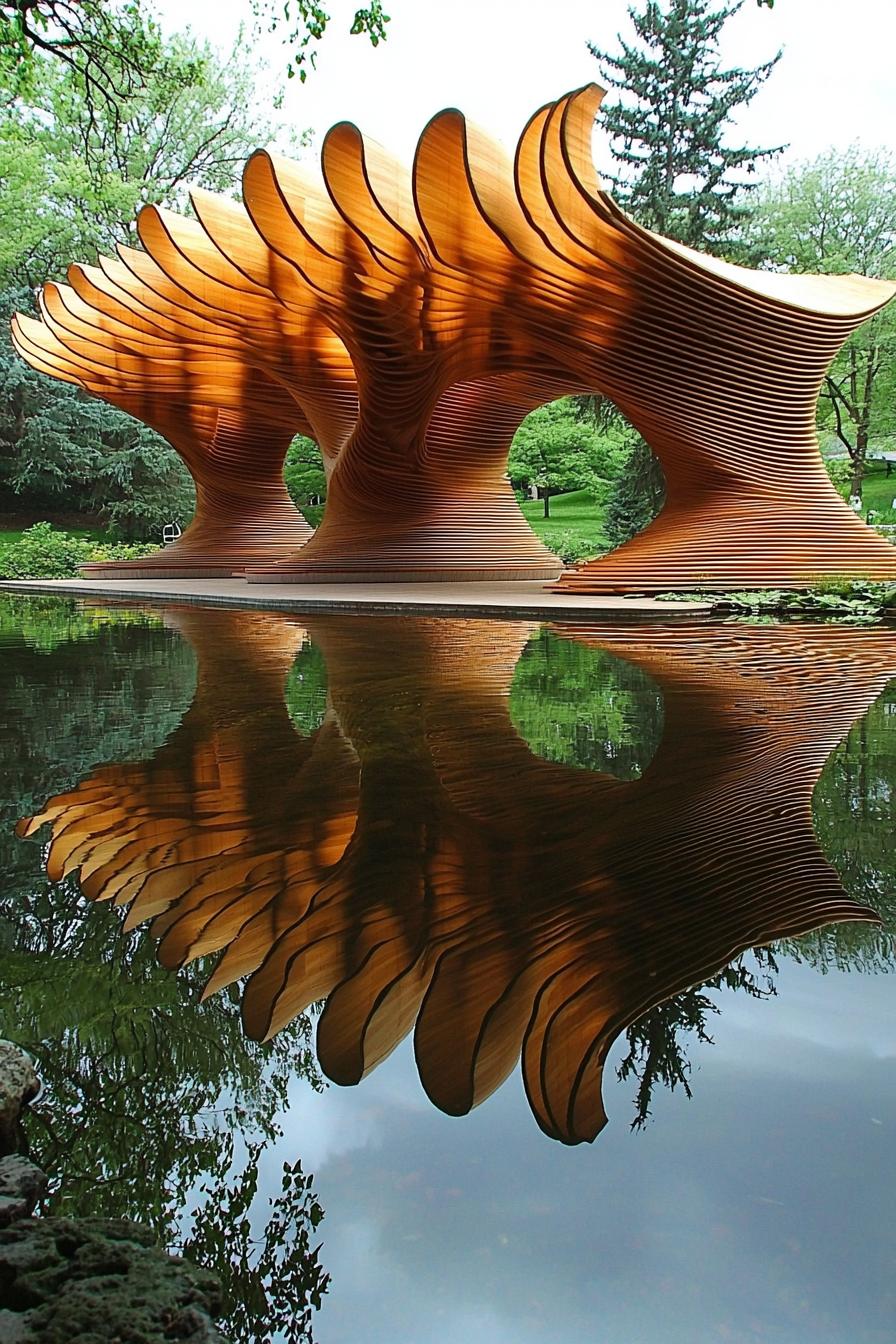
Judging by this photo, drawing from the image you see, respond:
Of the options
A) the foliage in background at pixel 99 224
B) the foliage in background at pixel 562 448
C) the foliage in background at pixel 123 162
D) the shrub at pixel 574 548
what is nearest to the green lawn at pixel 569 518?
the shrub at pixel 574 548

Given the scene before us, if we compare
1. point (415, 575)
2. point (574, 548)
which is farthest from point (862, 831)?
point (574, 548)

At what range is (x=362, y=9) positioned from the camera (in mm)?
8414

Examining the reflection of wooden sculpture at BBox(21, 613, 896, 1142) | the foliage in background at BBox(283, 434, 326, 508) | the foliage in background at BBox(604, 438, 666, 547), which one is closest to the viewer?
the reflection of wooden sculpture at BBox(21, 613, 896, 1142)

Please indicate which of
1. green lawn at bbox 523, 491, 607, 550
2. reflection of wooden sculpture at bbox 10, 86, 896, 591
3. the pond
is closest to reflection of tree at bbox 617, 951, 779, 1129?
the pond

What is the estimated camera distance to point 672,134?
26.4m

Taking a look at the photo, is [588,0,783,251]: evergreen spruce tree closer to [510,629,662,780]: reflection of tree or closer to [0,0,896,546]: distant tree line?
[0,0,896,546]: distant tree line

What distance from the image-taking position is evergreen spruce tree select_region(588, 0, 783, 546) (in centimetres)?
2555

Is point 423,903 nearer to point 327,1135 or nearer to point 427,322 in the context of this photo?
point 327,1135

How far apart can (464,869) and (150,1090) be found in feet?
3.85

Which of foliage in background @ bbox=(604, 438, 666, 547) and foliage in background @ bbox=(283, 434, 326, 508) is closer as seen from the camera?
foliage in background @ bbox=(604, 438, 666, 547)

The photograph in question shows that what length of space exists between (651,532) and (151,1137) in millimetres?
12373

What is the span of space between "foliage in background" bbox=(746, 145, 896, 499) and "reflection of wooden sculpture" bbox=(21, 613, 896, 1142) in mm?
26113

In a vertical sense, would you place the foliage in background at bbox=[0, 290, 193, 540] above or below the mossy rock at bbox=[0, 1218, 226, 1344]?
above

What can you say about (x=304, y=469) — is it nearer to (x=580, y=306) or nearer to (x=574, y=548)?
(x=574, y=548)
